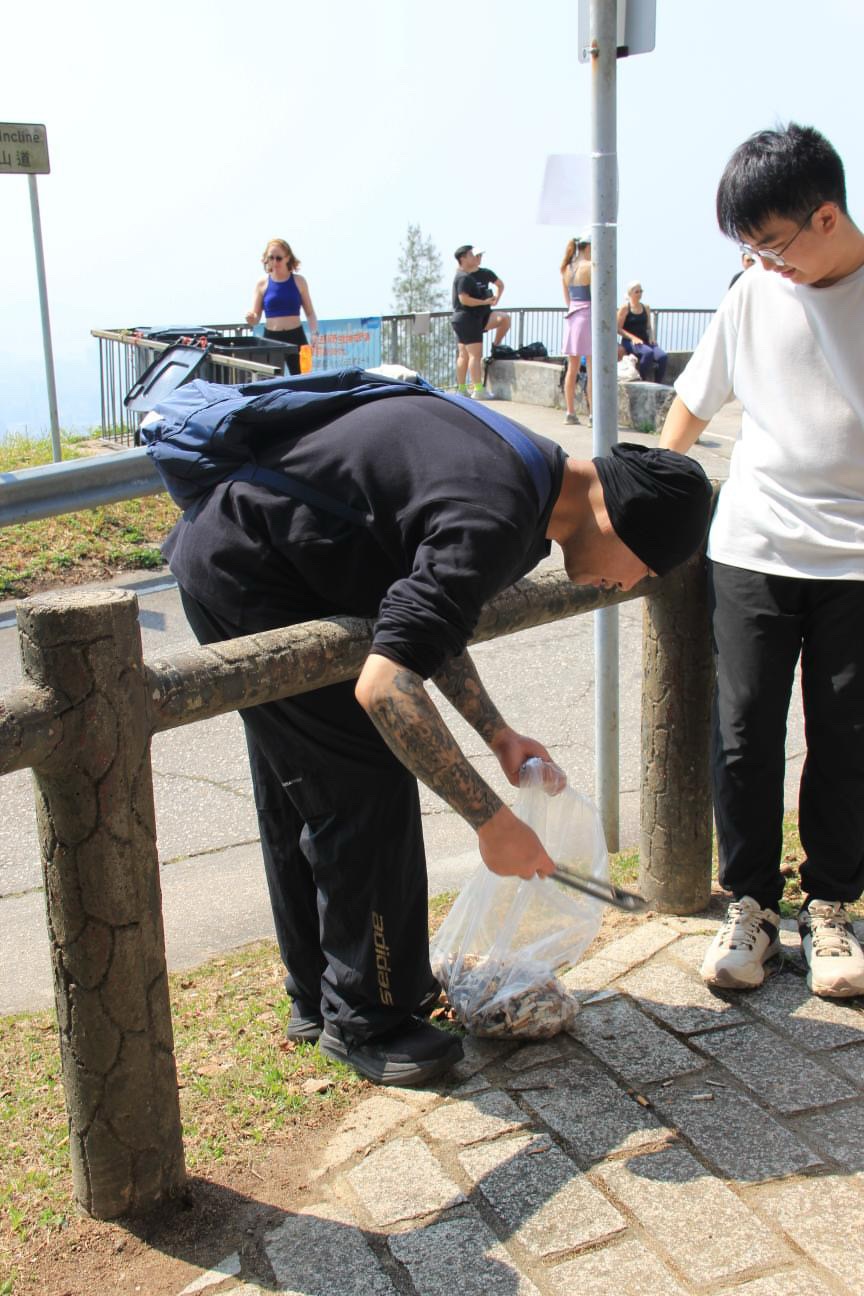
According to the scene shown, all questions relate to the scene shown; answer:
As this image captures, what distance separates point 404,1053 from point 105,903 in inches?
32.0

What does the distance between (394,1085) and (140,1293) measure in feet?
2.17

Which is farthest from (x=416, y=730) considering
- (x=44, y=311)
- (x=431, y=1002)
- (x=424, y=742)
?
(x=44, y=311)

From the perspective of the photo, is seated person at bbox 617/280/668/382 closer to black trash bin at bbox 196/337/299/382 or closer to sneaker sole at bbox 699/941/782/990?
black trash bin at bbox 196/337/299/382

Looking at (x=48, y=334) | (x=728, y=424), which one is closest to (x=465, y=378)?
(x=728, y=424)

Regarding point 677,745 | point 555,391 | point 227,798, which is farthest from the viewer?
point 555,391

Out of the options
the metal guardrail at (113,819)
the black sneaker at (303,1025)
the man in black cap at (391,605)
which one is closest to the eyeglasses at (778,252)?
the man in black cap at (391,605)

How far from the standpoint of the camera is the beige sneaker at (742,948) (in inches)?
111

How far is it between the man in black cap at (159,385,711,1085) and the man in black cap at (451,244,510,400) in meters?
11.8

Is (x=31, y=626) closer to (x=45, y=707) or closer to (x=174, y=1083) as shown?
(x=45, y=707)

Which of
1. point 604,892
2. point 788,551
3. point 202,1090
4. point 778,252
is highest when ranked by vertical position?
point 778,252

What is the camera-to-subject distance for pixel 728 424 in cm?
1322

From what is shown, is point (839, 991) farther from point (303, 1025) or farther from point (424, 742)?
point (424, 742)

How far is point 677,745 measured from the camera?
3197 mm

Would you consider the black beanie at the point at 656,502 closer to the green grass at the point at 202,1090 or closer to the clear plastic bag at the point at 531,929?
the clear plastic bag at the point at 531,929
